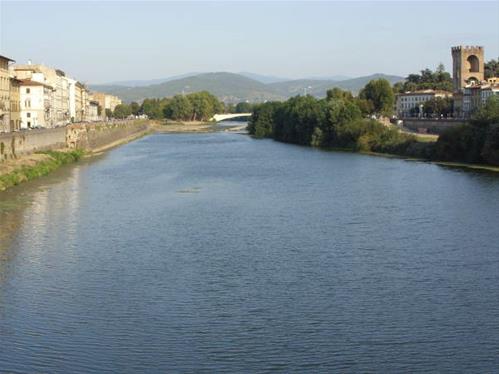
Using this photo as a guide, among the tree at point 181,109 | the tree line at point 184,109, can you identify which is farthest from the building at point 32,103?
the tree line at point 184,109

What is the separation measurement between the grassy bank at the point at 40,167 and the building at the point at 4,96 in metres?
3.66

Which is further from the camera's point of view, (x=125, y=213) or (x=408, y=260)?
(x=125, y=213)

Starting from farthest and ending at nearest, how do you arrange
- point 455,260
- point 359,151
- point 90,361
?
1. point 359,151
2. point 455,260
3. point 90,361

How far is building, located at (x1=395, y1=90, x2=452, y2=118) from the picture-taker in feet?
264

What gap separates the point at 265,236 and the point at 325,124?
119 ft

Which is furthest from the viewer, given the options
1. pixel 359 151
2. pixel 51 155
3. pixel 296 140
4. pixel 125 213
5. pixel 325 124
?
pixel 296 140

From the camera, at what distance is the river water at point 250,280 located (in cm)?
1036

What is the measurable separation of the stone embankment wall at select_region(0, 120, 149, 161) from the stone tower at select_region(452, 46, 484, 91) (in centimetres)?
3077

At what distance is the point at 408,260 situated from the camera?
15.4 meters

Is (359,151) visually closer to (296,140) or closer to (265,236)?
(296,140)

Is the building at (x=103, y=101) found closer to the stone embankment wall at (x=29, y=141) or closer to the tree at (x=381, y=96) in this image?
the tree at (x=381, y=96)

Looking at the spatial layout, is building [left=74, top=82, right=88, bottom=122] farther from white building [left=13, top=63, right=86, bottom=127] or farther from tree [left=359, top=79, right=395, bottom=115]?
tree [left=359, top=79, right=395, bottom=115]

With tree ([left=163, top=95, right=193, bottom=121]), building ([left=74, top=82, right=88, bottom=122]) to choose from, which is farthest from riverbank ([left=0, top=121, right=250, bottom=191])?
tree ([left=163, top=95, right=193, bottom=121])

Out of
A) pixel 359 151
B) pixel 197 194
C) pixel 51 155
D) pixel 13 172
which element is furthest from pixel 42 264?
pixel 359 151
